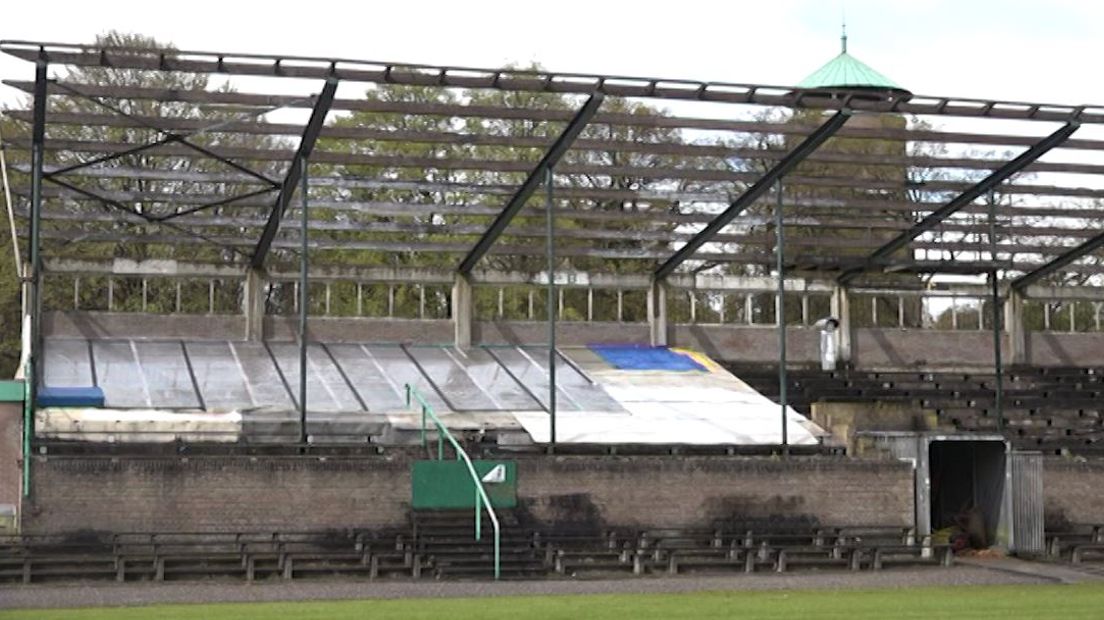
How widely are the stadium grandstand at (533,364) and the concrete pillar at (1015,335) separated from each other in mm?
84

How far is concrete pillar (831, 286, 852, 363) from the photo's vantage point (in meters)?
43.0

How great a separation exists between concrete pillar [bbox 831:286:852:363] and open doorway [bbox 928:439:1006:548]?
7247mm

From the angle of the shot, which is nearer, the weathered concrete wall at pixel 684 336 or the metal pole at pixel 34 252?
the metal pole at pixel 34 252

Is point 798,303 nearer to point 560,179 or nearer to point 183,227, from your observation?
point 560,179

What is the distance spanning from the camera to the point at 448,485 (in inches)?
1163

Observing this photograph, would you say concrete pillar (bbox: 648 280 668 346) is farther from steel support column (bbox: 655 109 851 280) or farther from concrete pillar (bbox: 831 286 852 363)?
concrete pillar (bbox: 831 286 852 363)

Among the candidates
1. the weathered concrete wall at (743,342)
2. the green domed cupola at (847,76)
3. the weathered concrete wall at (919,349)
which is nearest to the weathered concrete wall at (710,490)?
the weathered concrete wall at (743,342)

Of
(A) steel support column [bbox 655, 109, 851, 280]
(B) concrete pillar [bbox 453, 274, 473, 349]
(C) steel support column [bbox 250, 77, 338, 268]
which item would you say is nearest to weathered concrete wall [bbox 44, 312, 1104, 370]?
(B) concrete pillar [bbox 453, 274, 473, 349]

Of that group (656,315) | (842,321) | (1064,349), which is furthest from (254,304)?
(1064,349)

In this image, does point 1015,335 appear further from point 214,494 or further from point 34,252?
point 34,252

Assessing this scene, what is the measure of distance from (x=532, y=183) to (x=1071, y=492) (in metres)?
12.2

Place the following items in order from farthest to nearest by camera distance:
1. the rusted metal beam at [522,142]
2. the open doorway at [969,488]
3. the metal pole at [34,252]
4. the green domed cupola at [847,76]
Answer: the green domed cupola at [847,76], the open doorway at [969,488], the rusted metal beam at [522,142], the metal pole at [34,252]

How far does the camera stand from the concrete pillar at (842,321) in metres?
43.0

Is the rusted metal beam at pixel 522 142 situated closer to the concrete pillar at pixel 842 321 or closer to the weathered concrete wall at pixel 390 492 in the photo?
the weathered concrete wall at pixel 390 492
